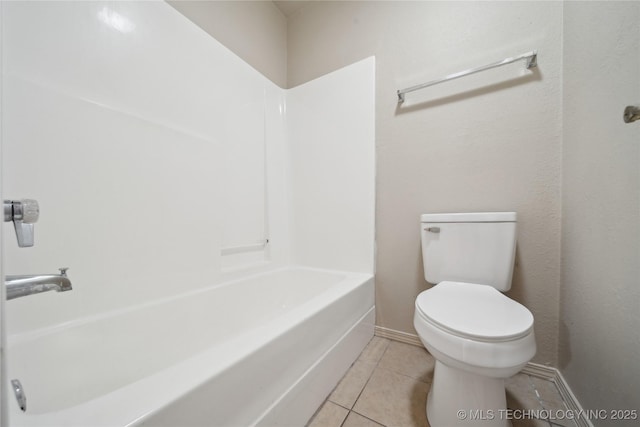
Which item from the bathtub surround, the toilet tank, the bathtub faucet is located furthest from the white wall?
the bathtub faucet

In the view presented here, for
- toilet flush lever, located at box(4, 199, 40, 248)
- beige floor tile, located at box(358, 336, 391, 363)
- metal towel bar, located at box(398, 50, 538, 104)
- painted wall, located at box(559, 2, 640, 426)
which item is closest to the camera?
toilet flush lever, located at box(4, 199, 40, 248)

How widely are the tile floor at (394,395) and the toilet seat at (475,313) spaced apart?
0.41 m

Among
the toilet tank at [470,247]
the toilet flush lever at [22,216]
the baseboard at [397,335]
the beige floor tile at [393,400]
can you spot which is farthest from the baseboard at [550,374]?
the toilet flush lever at [22,216]

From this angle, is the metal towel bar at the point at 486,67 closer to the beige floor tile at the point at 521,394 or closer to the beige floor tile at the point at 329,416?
the beige floor tile at the point at 521,394

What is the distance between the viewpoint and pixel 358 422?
863 mm

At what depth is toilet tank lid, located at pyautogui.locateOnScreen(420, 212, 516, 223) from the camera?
3.54ft

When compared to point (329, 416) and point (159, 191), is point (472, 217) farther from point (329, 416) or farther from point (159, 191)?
point (159, 191)

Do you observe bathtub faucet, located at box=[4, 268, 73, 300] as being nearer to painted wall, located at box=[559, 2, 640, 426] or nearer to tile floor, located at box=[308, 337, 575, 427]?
tile floor, located at box=[308, 337, 575, 427]

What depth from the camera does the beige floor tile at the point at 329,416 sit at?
0.85 m

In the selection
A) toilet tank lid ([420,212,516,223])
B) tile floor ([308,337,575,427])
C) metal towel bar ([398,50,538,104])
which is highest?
metal towel bar ([398,50,538,104])

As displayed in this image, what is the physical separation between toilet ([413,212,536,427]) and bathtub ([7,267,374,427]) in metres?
0.39

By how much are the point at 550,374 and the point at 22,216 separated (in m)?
1.85

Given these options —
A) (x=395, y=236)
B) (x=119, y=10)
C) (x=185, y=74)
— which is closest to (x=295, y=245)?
(x=395, y=236)

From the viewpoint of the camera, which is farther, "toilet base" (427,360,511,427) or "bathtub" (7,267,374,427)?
"toilet base" (427,360,511,427)
